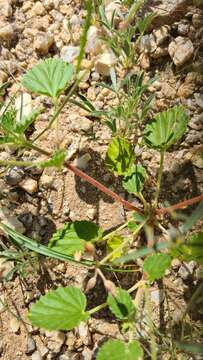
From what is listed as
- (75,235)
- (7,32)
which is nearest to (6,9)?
(7,32)

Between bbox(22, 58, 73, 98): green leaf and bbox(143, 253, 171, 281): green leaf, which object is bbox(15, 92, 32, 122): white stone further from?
bbox(143, 253, 171, 281): green leaf

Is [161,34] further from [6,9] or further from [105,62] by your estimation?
[6,9]

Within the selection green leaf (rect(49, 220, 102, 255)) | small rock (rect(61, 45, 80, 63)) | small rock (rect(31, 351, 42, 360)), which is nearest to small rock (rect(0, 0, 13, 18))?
small rock (rect(61, 45, 80, 63))

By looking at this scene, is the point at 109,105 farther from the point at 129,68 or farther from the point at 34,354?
the point at 34,354

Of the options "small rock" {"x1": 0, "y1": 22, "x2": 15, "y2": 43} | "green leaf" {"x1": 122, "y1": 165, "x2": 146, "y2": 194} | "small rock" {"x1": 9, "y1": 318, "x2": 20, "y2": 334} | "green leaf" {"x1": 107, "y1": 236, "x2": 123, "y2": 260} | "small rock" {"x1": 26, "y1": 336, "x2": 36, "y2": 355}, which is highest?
"small rock" {"x1": 0, "y1": 22, "x2": 15, "y2": 43}

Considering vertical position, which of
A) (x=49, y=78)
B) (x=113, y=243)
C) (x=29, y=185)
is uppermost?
(x=49, y=78)

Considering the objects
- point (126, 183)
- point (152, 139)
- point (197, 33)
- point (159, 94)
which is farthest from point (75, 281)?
point (197, 33)

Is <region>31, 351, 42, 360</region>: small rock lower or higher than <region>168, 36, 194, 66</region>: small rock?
lower
